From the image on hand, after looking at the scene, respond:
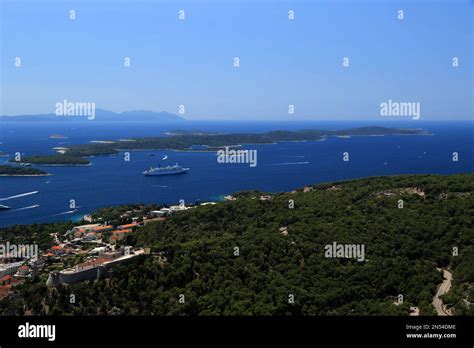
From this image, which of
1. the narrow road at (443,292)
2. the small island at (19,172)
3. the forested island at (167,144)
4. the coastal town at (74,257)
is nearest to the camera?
the narrow road at (443,292)

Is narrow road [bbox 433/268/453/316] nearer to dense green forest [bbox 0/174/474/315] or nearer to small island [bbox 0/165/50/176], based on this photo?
dense green forest [bbox 0/174/474/315]

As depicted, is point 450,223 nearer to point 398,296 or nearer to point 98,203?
point 398,296

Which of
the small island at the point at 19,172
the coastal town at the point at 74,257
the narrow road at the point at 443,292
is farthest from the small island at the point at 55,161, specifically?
the narrow road at the point at 443,292

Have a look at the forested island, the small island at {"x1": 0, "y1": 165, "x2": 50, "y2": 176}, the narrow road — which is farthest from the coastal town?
the forested island

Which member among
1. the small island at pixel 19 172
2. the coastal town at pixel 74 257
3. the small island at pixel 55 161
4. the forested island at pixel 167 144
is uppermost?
the forested island at pixel 167 144

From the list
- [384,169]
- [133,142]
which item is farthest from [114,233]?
[133,142]

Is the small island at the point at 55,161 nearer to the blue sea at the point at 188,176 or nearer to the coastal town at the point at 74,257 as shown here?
the blue sea at the point at 188,176

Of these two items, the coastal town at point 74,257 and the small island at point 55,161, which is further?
the small island at point 55,161

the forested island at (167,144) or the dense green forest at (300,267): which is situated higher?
the forested island at (167,144)
